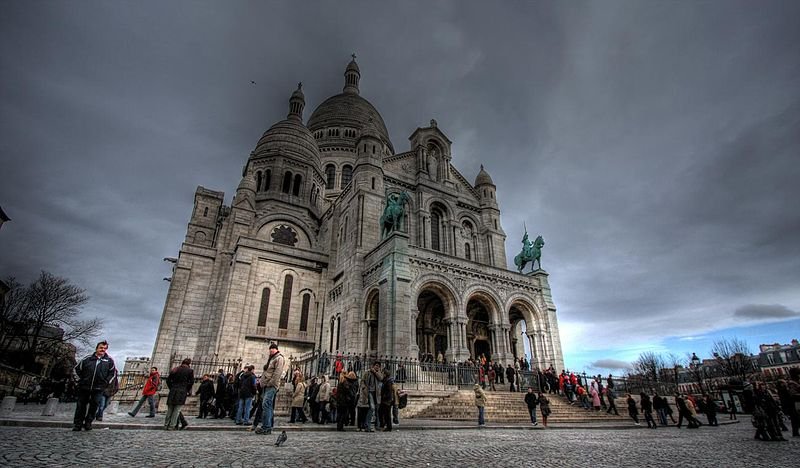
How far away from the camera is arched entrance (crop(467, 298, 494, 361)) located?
82.1 ft

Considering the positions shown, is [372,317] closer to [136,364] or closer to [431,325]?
[431,325]

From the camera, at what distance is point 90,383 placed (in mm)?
7652

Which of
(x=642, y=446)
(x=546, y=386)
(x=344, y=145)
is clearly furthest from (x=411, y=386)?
(x=344, y=145)

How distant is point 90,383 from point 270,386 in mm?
3386

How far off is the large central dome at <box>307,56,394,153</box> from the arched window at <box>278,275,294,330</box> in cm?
Answer: 2334

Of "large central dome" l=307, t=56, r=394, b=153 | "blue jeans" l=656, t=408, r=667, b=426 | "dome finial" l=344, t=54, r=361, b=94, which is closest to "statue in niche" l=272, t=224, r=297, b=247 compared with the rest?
"large central dome" l=307, t=56, r=394, b=153

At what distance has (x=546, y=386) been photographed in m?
19.0

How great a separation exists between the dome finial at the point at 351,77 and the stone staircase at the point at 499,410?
49779 millimetres

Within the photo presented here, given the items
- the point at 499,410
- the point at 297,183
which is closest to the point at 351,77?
the point at 297,183

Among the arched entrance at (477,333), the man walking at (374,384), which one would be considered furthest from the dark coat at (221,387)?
the arched entrance at (477,333)

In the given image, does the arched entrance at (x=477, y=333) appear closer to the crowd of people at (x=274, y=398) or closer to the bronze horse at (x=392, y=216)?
the bronze horse at (x=392, y=216)

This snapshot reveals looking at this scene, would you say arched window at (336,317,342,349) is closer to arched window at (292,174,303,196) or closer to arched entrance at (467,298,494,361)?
arched entrance at (467,298,494,361)

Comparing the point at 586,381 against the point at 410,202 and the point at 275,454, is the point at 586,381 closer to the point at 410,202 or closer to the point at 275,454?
the point at 410,202

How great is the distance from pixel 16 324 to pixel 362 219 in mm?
28600
